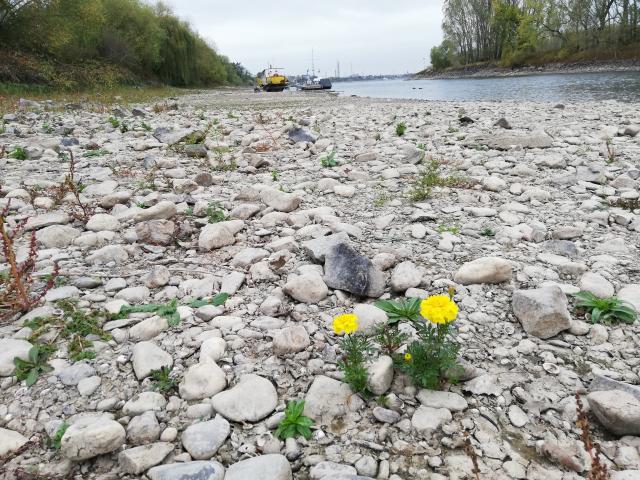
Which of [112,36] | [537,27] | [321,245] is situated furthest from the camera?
[537,27]

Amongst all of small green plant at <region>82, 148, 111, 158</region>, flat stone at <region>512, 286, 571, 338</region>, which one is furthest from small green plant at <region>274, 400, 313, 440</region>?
small green plant at <region>82, 148, 111, 158</region>

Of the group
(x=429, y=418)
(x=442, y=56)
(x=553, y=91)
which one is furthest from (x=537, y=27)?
(x=429, y=418)

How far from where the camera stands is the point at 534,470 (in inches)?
59.4

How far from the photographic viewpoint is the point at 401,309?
2375 millimetres

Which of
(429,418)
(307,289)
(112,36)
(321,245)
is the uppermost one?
(112,36)

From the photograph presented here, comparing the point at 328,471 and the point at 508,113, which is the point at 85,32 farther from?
the point at 328,471

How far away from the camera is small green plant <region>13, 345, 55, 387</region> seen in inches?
77.4

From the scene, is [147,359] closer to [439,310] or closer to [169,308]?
[169,308]

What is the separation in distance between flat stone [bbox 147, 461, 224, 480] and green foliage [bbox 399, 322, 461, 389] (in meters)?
0.94

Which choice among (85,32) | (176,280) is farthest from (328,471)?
(85,32)

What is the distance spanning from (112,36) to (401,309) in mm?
44307

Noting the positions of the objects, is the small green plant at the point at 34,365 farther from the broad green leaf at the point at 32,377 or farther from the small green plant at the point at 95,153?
the small green plant at the point at 95,153

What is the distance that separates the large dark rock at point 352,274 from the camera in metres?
2.69

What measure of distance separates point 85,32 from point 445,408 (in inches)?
1331
